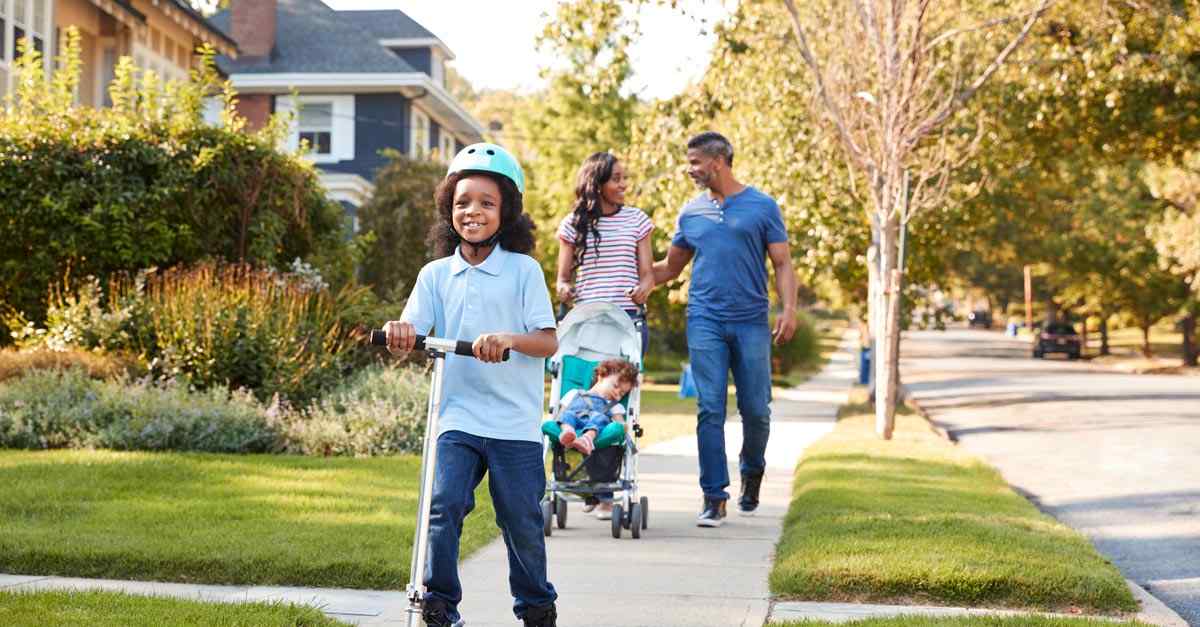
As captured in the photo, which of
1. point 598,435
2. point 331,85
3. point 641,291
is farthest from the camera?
point 331,85

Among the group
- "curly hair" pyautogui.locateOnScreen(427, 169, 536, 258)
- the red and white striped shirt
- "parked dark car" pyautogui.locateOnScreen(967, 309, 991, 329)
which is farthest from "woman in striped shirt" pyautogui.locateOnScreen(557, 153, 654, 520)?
"parked dark car" pyautogui.locateOnScreen(967, 309, 991, 329)

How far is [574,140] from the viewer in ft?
151

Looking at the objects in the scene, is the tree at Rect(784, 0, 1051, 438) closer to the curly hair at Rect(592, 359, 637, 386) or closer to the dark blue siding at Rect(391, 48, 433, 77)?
the curly hair at Rect(592, 359, 637, 386)

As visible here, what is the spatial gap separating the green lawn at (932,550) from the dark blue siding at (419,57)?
1398 inches

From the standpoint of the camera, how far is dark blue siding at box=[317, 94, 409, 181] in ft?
135

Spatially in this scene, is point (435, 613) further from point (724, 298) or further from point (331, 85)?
point (331, 85)

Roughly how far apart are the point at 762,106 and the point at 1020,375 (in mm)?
19071

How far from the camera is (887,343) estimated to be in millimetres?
15969

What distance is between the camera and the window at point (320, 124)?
41312 millimetres

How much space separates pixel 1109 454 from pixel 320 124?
2924cm

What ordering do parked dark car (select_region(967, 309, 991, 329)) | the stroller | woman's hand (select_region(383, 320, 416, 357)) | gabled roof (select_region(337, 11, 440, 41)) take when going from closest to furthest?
1. woman's hand (select_region(383, 320, 416, 357))
2. the stroller
3. gabled roof (select_region(337, 11, 440, 41))
4. parked dark car (select_region(967, 309, 991, 329))

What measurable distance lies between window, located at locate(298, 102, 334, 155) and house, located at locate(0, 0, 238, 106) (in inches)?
364

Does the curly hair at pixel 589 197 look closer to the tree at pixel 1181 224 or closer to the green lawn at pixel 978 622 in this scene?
the green lawn at pixel 978 622

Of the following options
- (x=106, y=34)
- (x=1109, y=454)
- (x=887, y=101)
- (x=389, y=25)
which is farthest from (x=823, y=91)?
(x=389, y=25)
